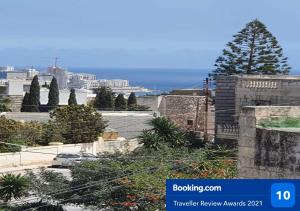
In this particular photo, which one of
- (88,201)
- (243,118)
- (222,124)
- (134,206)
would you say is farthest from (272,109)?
(222,124)

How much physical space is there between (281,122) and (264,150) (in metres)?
1.41

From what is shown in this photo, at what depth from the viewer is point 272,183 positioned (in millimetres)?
8211

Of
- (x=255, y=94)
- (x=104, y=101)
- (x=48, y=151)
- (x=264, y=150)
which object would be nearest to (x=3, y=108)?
(x=104, y=101)

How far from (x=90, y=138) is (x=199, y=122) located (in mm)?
8709

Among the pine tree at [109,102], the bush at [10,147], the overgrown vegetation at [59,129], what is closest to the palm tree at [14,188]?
the bush at [10,147]

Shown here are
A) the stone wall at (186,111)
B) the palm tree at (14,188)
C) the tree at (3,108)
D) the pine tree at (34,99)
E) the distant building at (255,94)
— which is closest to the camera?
the palm tree at (14,188)

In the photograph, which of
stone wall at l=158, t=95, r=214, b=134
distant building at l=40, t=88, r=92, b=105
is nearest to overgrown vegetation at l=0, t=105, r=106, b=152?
stone wall at l=158, t=95, r=214, b=134

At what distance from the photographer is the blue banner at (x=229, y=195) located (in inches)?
313

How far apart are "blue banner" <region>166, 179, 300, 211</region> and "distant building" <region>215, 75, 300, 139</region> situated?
20857 mm

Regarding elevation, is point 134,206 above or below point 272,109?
below

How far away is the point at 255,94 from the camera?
30.2 metres

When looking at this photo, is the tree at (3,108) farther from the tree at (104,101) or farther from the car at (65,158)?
the car at (65,158)

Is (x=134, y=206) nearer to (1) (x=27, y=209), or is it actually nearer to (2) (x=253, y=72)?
(1) (x=27, y=209)

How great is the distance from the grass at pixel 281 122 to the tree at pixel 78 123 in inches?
947
